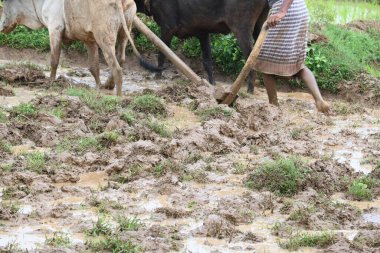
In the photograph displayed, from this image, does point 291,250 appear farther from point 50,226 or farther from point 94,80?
point 94,80

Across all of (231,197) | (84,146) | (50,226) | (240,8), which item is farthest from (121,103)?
(50,226)

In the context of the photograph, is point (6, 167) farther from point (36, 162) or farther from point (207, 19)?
point (207, 19)

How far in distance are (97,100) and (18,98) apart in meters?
1.05

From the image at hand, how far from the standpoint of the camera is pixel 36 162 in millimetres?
6410

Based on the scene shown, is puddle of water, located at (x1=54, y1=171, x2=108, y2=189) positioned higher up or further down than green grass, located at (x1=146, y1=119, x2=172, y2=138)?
higher up

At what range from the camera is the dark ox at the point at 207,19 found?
10391mm

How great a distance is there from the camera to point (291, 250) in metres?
4.86

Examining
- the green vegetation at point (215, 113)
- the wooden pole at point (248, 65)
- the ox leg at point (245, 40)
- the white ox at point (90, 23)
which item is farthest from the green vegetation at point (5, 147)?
the ox leg at point (245, 40)

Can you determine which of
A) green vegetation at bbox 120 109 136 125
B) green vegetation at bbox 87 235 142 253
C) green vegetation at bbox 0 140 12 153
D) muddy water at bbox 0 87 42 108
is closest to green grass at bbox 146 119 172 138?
green vegetation at bbox 120 109 136 125

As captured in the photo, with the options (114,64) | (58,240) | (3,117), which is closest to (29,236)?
(58,240)

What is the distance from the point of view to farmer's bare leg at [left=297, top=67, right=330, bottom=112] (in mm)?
8773

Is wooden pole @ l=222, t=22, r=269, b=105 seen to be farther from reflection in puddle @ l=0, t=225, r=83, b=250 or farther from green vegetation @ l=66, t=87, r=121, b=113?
reflection in puddle @ l=0, t=225, r=83, b=250

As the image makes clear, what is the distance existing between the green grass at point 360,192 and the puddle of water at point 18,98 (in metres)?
3.99

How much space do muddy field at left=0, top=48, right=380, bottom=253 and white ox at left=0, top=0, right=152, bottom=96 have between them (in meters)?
0.55
